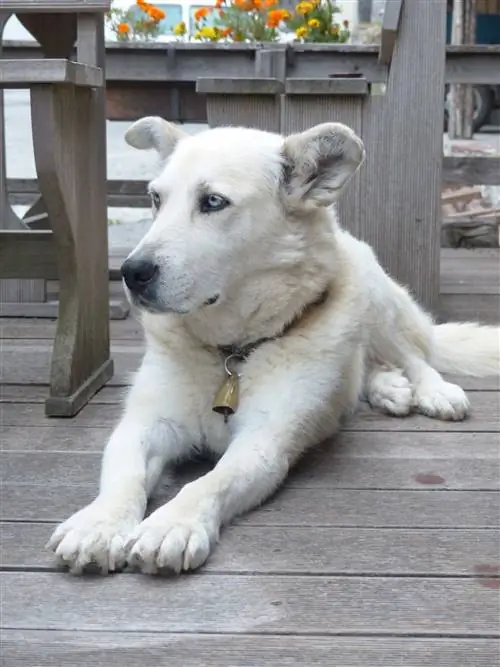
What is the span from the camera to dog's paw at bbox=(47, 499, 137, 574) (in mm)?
1603

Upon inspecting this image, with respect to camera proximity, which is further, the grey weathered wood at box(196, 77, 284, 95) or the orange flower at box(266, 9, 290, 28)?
the orange flower at box(266, 9, 290, 28)

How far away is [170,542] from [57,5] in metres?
1.74

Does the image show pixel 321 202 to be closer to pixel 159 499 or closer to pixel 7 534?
pixel 159 499

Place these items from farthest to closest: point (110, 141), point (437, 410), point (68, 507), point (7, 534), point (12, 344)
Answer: point (110, 141) → point (12, 344) → point (437, 410) → point (68, 507) → point (7, 534)

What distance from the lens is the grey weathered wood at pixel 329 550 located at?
1.63 metres

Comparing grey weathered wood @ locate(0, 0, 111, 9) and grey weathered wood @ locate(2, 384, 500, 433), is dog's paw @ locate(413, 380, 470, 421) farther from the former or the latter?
grey weathered wood @ locate(0, 0, 111, 9)

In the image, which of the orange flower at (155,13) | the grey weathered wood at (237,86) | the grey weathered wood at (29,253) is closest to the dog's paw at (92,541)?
the grey weathered wood at (29,253)

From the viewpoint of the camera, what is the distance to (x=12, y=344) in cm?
329

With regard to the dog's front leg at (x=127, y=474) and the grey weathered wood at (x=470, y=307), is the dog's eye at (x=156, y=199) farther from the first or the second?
the grey weathered wood at (x=470, y=307)

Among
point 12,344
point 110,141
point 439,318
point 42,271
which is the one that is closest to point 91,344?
point 42,271

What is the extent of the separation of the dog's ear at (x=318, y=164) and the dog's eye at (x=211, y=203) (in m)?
0.20

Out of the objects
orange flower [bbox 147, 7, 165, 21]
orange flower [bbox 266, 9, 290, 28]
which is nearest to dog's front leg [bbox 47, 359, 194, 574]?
orange flower [bbox 266, 9, 290, 28]

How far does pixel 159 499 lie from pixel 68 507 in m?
0.19

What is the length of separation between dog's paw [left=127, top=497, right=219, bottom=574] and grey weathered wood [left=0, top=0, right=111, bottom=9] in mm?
1587
